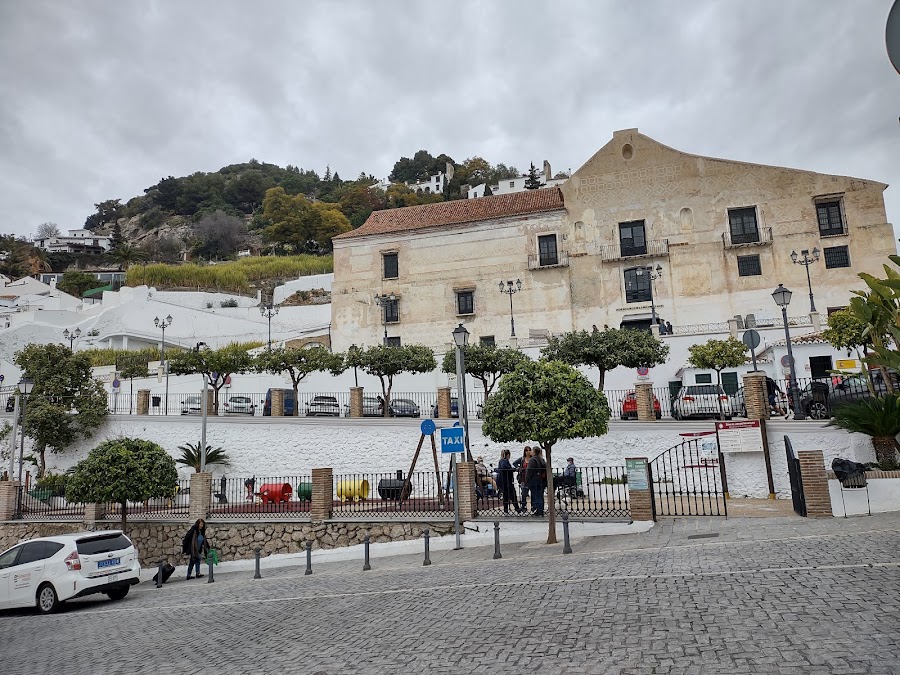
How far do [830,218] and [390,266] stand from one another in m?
24.4

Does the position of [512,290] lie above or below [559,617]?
above

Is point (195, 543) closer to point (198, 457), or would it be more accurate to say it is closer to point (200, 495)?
point (200, 495)

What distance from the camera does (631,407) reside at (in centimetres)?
2092

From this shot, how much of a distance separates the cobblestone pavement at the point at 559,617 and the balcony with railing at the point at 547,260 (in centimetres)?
2598

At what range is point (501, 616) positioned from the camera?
7.10 metres

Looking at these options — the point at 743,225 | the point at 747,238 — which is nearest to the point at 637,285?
the point at 747,238

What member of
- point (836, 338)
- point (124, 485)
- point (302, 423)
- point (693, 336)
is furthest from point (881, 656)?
point (693, 336)

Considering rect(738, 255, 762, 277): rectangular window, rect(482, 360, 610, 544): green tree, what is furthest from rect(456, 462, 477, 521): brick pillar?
rect(738, 255, 762, 277): rectangular window

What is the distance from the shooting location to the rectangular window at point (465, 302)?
3784 cm

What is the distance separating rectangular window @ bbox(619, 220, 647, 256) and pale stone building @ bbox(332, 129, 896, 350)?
0.07 meters

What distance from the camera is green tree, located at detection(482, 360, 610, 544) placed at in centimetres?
1188

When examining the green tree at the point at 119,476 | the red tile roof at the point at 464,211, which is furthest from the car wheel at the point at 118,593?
the red tile roof at the point at 464,211

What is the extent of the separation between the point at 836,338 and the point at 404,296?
2412 centimetres

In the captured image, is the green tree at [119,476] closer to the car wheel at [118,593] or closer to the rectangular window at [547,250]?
the car wheel at [118,593]
